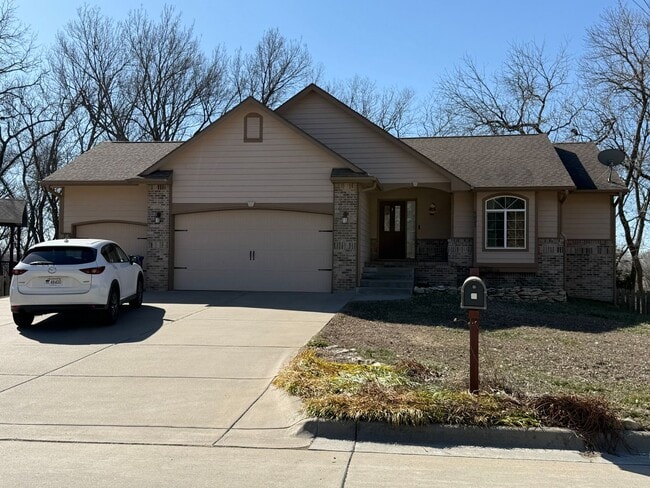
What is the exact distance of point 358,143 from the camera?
2002cm

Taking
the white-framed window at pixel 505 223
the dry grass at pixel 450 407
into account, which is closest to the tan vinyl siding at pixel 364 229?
the white-framed window at pixel 505 223

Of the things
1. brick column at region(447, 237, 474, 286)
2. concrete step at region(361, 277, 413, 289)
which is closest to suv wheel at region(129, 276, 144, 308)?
concrete step at region(361, 277, 413, 289)

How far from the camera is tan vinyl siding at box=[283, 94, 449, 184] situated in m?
19.4

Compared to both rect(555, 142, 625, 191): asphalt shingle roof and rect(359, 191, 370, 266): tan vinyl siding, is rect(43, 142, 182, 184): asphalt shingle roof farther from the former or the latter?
rect(555, 142, 625, 191): asphalt shingle roof

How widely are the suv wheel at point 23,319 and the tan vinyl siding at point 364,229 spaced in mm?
9706

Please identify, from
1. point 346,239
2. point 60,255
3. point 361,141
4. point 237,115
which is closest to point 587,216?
point 361,141

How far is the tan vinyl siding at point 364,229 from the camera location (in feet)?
59.8

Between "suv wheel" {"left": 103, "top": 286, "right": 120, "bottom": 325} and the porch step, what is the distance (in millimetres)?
7849

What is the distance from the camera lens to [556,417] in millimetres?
5688

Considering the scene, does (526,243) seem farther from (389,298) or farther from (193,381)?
(193,381)

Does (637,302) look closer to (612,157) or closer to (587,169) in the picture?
(612,157)

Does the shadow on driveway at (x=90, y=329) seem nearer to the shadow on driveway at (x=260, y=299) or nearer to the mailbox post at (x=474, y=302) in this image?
the shadow on driveway at (x=260, y=299)

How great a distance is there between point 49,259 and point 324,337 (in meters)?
5.26

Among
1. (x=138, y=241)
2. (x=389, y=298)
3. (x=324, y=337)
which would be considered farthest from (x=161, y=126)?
(x=324, y=337)
